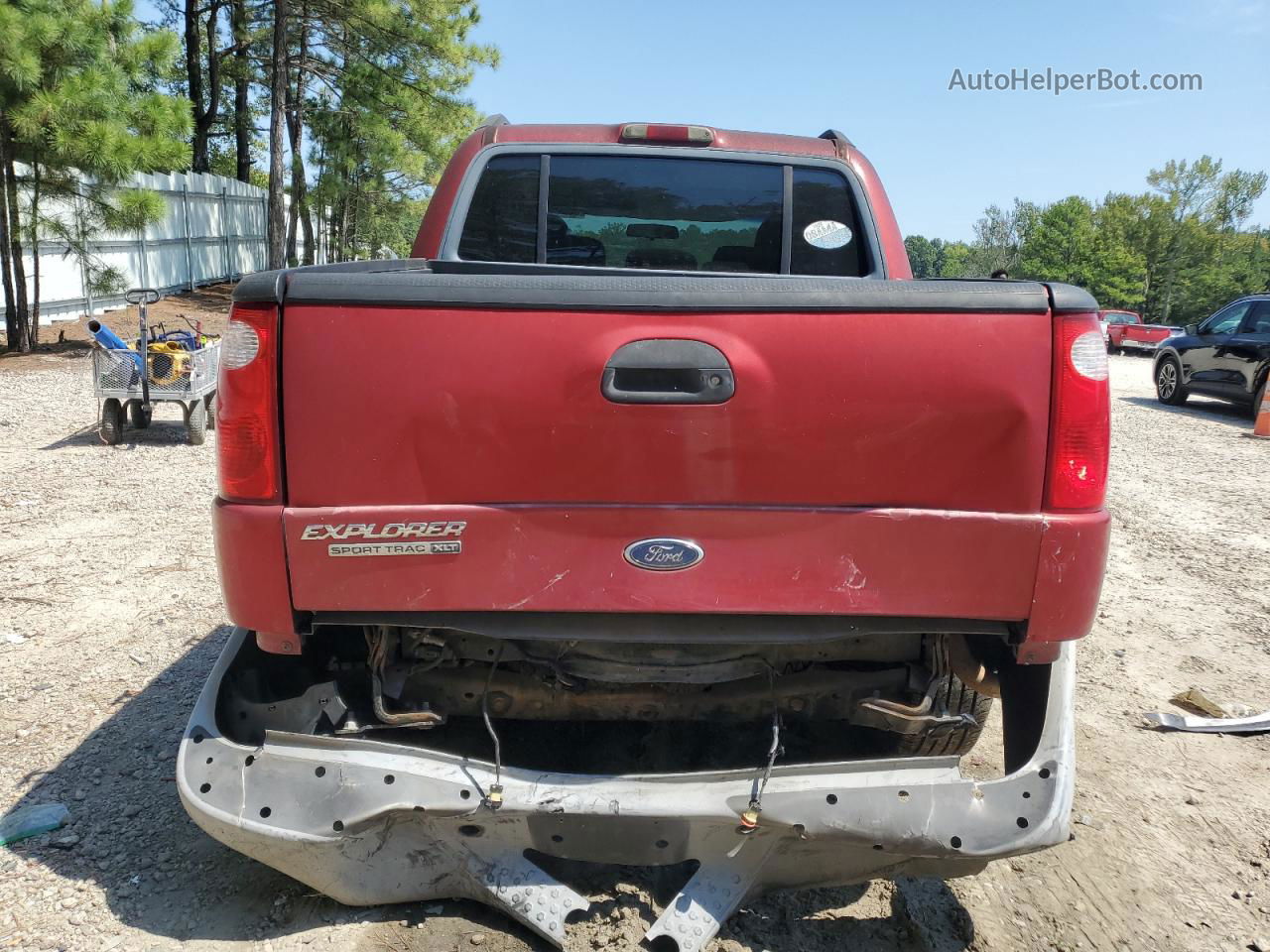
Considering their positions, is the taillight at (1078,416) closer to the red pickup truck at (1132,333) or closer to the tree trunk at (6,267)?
the tree trunk at (6,267)

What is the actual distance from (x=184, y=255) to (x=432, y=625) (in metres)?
26.3

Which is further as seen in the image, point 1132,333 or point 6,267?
point 1132,333

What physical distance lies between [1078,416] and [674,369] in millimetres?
956

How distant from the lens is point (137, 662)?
4.39 meters

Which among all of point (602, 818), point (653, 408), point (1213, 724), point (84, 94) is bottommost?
point (1213, 724)

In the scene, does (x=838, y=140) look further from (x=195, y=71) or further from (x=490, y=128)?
(x=195, y=71)

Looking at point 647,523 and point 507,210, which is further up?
point 507,210

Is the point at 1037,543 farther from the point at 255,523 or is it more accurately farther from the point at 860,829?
the point at 255,523

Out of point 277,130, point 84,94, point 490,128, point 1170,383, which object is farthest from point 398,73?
point 490,128

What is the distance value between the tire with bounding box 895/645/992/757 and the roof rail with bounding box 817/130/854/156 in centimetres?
231

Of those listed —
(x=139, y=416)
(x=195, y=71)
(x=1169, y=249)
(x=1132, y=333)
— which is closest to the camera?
(x=139, y=416)

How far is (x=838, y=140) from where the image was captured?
415 cm

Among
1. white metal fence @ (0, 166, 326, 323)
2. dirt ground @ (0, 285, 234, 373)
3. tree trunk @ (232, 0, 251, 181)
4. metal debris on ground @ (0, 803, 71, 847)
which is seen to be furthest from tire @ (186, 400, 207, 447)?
tree trunk @ (232, 0, 251, 181)

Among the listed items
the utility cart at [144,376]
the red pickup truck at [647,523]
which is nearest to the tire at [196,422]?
the utility cart at [144,376]
